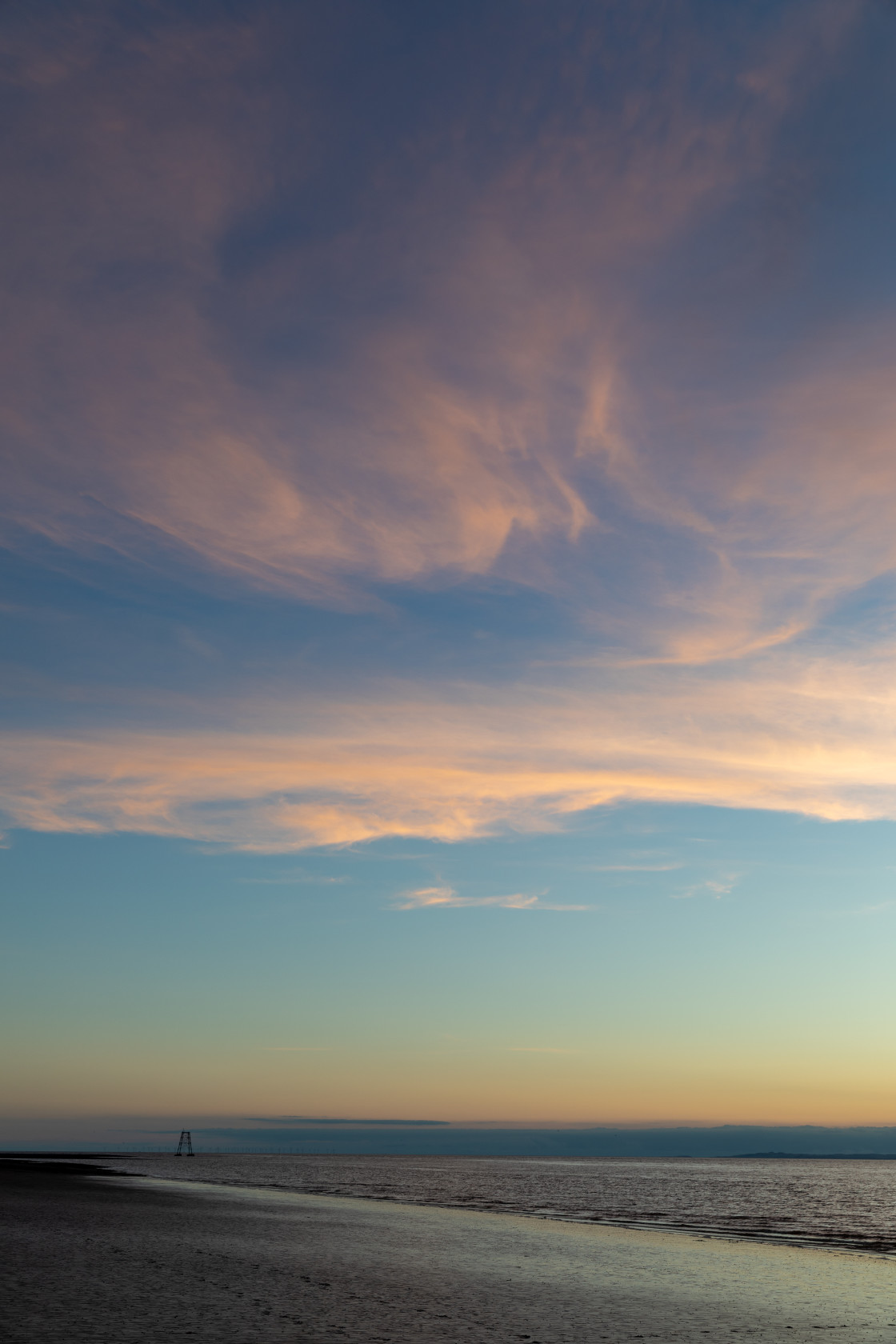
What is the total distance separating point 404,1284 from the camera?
23891 mm

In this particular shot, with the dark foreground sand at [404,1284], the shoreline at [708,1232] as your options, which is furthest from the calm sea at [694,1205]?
the dark foreground sand at [404,1284]

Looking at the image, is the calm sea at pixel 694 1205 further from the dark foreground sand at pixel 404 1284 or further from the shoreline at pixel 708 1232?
the dark foreground sand at pixel 404 1284

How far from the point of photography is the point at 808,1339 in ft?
59.8

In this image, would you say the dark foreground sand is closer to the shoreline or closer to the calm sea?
the shoreline

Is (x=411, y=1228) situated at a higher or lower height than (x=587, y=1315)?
lower

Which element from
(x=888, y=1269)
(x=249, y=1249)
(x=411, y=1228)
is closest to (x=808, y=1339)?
(x=888, y=1269)

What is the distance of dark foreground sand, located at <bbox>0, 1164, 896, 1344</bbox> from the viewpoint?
17.3 m

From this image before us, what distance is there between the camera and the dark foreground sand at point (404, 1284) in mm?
17328

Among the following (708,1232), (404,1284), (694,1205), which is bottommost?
(694,1205)

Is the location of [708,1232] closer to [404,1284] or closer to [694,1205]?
[404,1284]

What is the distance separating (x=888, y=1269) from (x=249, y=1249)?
21.5m

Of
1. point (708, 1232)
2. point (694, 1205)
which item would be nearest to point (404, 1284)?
point (708, 1232)

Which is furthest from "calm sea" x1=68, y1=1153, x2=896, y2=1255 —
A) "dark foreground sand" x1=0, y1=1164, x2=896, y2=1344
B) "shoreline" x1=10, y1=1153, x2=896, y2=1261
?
"dark foreground sand" x1=0, y1=1164, x2=896, y2=1344

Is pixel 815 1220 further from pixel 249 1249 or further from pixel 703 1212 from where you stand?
pixel 249 1249
